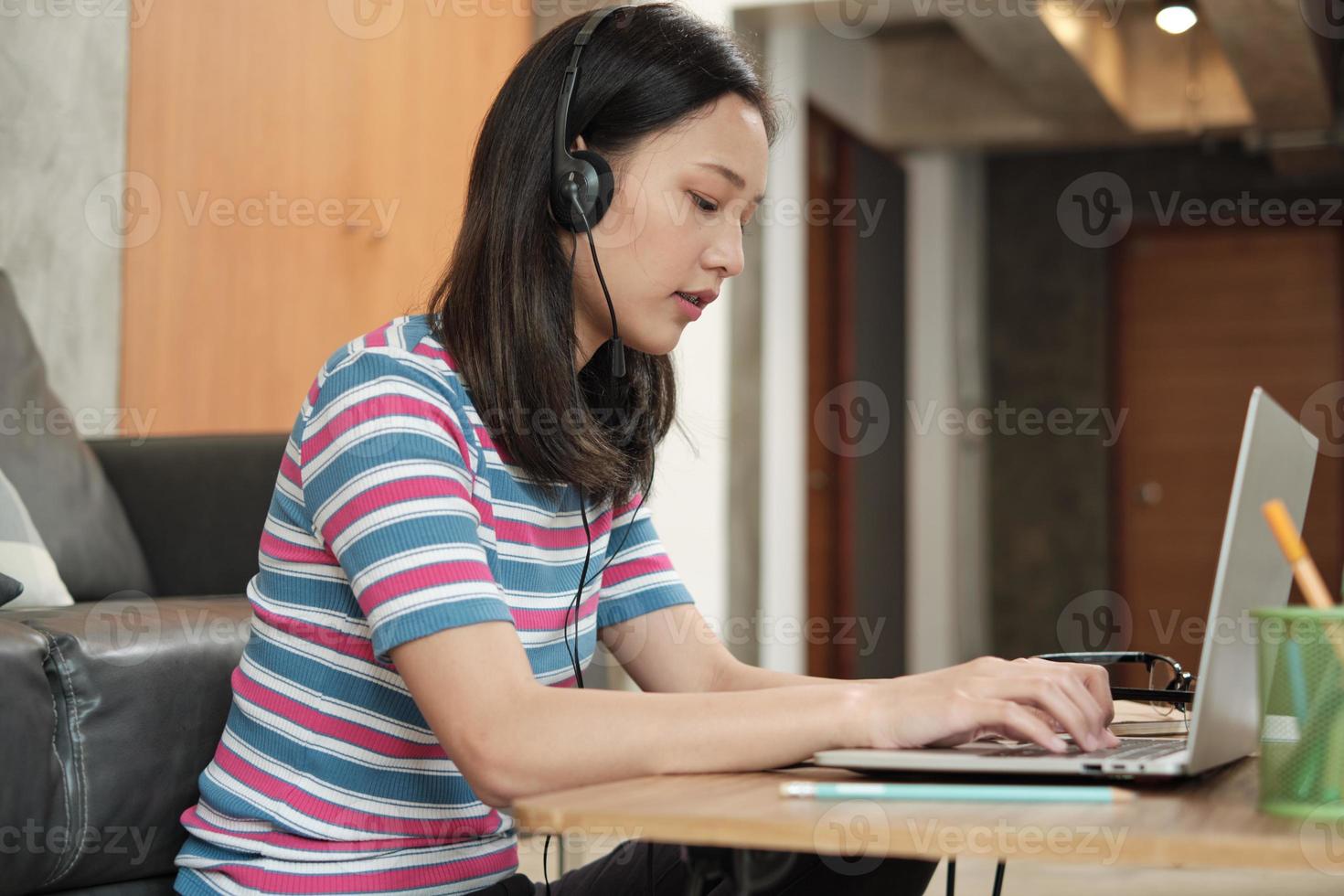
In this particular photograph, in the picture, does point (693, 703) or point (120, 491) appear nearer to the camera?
point (693, 703)

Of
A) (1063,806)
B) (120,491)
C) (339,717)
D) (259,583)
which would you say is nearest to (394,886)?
(339,717)

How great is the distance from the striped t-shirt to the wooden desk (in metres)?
0.24

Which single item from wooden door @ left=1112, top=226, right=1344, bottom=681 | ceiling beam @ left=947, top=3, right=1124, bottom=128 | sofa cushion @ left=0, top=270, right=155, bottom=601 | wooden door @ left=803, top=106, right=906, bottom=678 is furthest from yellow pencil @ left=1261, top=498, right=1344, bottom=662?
wooden door @ left=1112, top=226, right=1344, bottom=681

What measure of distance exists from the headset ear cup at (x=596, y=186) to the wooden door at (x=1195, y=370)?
5.47 meters

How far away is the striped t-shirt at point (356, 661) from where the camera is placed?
0.88 metres

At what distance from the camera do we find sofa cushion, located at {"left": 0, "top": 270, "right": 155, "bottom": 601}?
1821 mm

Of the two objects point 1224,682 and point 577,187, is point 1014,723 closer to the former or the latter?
point 1224,682

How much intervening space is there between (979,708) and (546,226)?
0.51 metres

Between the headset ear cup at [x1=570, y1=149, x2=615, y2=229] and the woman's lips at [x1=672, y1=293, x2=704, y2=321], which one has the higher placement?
the headset ear cup at [x1=570, y1=149, x2=615, y2=229]

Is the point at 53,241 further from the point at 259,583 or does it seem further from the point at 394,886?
the point at 394,886

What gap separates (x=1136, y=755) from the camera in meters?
0.77

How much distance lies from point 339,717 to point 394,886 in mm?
120

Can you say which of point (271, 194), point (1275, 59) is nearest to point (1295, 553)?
point (271, 194)

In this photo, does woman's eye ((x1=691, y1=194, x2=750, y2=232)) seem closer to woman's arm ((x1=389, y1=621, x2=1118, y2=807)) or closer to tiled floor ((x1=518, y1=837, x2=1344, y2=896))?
woman's arm ((x1=389, y1=621, x2=1118, y2=807))
